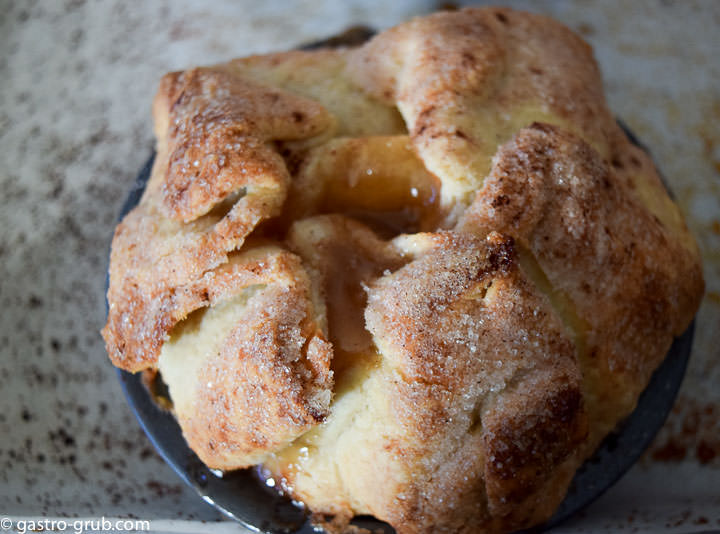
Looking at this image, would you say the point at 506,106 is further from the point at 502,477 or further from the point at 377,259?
the point at 502,477

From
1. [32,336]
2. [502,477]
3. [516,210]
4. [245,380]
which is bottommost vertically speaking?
[32,336]

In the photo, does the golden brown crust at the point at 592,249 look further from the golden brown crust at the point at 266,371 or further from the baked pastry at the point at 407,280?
the golden brown crust at the point at 266,371

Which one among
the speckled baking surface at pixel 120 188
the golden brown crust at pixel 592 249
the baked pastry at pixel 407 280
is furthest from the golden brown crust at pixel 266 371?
the speckled baking surface at pixel 120 188

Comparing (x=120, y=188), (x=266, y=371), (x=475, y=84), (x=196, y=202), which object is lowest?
(x=120, y=188)

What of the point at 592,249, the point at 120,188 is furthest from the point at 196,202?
the point at 120,188

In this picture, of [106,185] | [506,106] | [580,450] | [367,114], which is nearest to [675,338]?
[580,450]

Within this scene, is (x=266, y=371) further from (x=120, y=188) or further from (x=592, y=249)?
(x=120, y=188)
